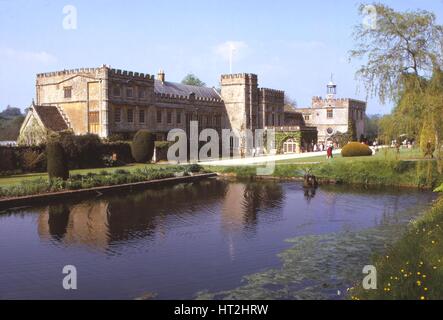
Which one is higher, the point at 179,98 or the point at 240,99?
the point at 240,99

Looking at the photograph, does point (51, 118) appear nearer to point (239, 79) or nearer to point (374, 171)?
point (239, 79)

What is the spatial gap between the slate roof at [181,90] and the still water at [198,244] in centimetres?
2719

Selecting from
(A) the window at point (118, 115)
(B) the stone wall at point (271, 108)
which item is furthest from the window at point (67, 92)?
(B) the stone wall at point (271, 108)

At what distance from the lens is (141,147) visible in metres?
36.8

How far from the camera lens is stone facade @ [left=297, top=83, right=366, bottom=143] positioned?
62.2 m

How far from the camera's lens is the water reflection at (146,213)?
1398 cm

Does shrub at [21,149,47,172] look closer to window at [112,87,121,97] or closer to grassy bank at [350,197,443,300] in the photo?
window at [112,87,121,97]

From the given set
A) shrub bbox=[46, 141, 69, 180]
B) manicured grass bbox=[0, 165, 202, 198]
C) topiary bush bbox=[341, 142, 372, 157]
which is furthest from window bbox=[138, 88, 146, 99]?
shrub bbox=[46, 141, 69, 180]

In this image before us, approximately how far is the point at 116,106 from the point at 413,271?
112ft

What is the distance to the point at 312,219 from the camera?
16.7 meters

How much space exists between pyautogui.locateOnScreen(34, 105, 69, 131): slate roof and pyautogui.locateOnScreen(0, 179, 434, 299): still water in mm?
18260

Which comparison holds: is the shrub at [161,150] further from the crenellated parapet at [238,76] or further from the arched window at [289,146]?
the crenellated parapet at [238,76]

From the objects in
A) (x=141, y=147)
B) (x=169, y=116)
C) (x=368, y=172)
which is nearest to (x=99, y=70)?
(x=141, y=147)

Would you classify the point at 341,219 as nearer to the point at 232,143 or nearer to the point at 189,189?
the point at 189,189
